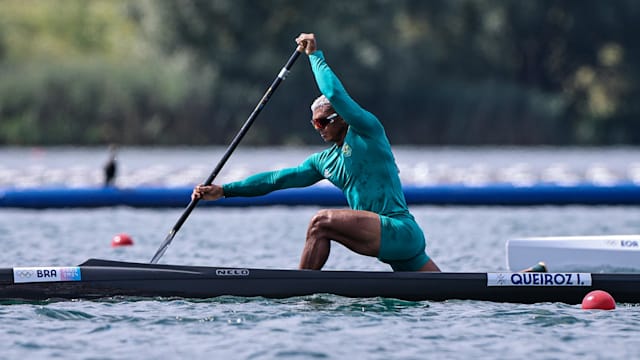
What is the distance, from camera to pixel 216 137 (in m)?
50.1

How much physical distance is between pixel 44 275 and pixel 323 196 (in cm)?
1193

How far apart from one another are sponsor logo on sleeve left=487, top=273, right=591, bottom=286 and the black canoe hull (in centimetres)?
2

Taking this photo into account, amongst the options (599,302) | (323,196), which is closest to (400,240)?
(599,302)

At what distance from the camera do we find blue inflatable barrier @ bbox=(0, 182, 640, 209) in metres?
21.9

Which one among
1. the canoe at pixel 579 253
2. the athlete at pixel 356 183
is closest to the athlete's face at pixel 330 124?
the athlete at pixel 356 183

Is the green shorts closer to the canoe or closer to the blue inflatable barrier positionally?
the canoe

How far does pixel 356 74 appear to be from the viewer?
51719 mm

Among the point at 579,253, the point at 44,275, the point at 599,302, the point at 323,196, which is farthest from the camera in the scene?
the point at 323,196

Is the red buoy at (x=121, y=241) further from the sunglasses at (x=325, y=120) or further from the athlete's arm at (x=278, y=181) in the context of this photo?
the sunglasses at (x=325, y=120)

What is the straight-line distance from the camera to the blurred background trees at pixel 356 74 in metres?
49.4

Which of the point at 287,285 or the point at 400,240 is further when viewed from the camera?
the point at 287,285

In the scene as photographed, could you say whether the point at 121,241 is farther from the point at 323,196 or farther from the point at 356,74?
the point at 356,74

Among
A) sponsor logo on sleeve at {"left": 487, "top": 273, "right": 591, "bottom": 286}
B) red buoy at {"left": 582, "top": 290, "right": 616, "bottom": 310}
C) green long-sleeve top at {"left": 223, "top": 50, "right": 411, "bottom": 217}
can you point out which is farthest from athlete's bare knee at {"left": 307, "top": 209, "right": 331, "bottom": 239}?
red buoy at {"left": 582, "top": 290, "right": 616, "bottom": 310}

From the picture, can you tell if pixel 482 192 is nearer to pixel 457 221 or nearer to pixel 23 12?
pixel 457 221
